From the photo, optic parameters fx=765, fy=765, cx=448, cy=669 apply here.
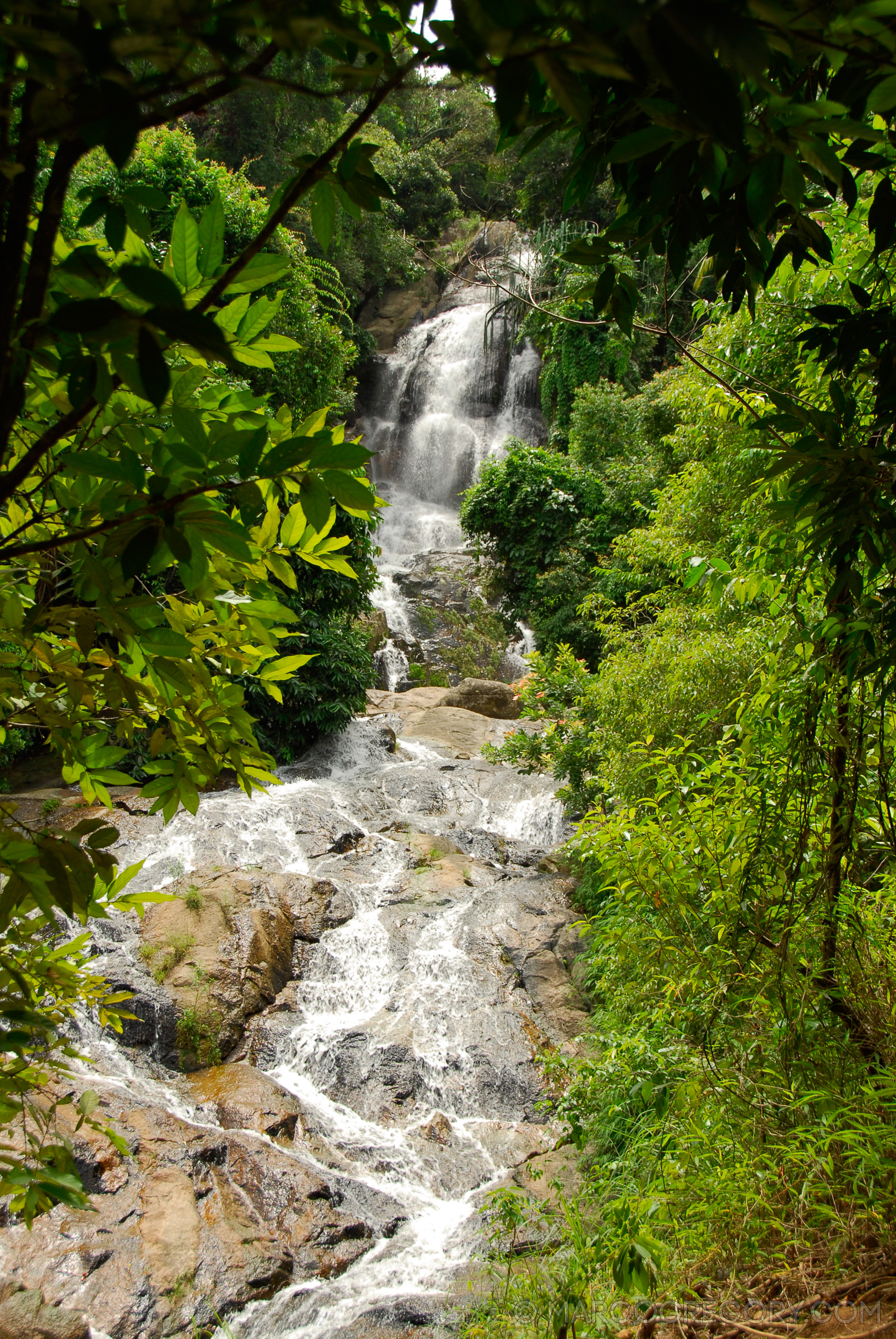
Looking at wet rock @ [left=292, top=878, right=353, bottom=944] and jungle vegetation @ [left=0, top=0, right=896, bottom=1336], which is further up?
jungle vegetation @ [left=0, top=0, right=896, bottom=1336]

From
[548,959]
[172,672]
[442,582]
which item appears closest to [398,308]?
[442,582]

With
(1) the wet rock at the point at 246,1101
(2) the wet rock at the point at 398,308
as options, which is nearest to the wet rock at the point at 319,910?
(1) the wet rock at the point at 246,1101

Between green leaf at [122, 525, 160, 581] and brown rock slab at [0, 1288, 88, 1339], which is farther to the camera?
brown rock slab at [0, 1288, 88, 1339]

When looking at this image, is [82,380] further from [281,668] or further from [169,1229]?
[169,1229]

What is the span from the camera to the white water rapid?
165 inches

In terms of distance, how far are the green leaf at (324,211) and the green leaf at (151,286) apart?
13.2 inches

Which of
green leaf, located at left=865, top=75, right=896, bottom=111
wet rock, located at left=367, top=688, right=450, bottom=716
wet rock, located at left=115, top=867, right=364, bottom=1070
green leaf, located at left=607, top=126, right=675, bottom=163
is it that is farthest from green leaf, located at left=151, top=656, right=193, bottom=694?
wet rock, located at left=367, top=688, right=450, bottom=716

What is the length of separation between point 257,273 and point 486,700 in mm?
13826

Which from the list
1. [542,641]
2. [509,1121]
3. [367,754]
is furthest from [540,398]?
[509,1121]

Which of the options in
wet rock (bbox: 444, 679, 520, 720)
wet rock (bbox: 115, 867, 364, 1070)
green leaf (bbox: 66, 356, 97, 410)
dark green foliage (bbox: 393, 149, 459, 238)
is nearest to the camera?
green leaf (bbox: 66, 356, 97, 410)

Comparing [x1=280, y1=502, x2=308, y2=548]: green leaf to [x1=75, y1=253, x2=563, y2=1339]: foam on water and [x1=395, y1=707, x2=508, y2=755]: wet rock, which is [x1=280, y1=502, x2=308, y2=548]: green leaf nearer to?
[x1=75, y1=253, x2=563, y2=1339]: foam on water

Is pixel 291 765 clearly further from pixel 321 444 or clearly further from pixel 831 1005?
pixel 321 444

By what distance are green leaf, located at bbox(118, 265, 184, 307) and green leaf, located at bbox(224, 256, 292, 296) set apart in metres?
0.22

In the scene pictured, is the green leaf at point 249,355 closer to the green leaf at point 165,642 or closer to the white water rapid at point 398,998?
the green leaf at point 165,642
